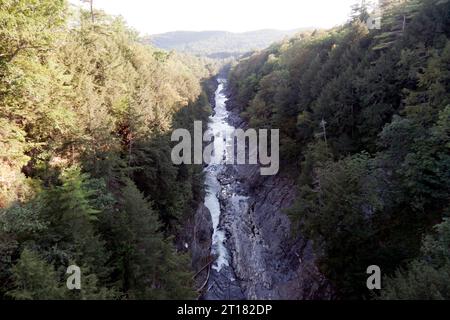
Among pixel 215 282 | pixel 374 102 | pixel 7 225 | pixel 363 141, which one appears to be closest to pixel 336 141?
pixel 363 141

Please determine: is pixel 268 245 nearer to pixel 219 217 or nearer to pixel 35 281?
pixel 219 217

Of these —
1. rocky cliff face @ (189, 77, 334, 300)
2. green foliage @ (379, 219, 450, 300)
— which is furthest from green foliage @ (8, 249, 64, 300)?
rocky cliff face @ (189, 77, 334, 300)

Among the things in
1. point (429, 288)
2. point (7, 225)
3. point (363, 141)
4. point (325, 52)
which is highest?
point (325, 52)

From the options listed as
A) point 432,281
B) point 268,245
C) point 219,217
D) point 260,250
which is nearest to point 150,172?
point 260,250

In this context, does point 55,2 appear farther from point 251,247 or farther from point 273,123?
point 273,123

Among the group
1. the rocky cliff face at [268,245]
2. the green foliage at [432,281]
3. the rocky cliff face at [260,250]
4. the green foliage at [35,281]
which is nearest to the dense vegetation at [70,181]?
the green foliage at [35,281]

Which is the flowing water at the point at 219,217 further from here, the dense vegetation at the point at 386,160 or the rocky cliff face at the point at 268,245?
the dense vegetation at the point at 386,160
